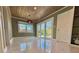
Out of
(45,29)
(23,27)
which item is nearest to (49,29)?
(45,29)

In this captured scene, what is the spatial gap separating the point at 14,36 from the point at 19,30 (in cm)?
12

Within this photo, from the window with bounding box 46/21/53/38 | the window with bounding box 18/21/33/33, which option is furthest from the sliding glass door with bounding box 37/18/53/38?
the window with bounding box 18/21/33/33

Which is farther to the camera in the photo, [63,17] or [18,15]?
[63,17]

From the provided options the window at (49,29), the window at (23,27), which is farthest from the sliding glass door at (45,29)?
the window at (23,27)

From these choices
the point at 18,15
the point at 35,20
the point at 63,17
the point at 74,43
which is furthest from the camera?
the point at 74,43

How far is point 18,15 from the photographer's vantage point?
1.34 meters

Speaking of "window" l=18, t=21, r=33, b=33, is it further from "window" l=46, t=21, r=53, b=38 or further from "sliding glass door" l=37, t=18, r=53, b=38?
"window" l=46, t=21, r=53, b=38

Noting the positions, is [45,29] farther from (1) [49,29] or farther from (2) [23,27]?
(2) [23,27]

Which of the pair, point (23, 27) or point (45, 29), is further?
point (45, 29)

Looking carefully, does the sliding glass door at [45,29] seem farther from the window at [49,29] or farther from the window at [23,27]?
the window at [23,27]

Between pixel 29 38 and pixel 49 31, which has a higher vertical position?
pixel 49 31
